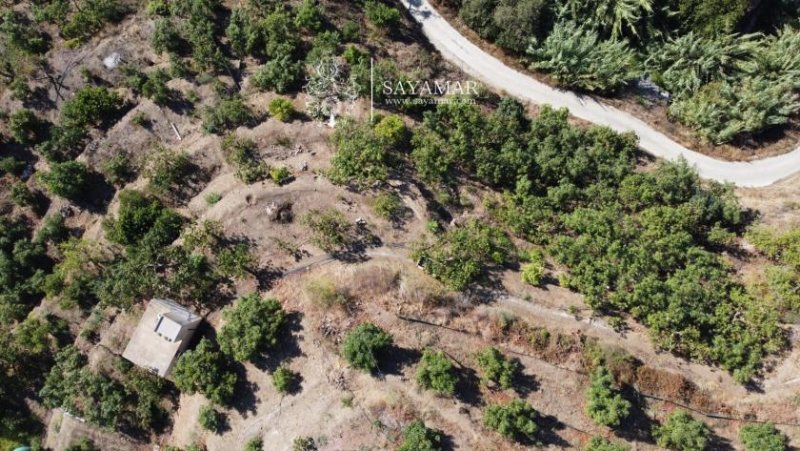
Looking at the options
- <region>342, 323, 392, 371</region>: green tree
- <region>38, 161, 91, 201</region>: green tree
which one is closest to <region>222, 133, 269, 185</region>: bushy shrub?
<region>38, 161, 91, 201</region>: green tree

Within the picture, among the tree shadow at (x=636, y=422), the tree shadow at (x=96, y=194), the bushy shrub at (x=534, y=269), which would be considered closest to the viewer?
the tree shadow at (x=636, y=422)

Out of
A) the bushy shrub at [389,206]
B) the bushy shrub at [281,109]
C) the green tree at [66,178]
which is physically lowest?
the green tree at [66,178]

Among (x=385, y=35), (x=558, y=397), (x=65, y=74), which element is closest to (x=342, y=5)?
(x=385, y=35)

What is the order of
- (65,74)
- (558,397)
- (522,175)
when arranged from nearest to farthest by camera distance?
(558,397), (522,175), (65,74)

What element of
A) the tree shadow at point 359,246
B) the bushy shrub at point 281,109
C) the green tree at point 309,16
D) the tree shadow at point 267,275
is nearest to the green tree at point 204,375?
the tree shadow at point 267,275

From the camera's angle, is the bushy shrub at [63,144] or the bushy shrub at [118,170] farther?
the bushy shrub at [63,144]

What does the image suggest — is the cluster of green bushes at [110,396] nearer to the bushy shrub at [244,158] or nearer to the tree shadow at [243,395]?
the tree shadow at [243,395]

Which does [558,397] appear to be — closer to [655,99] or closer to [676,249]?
[676,249]
